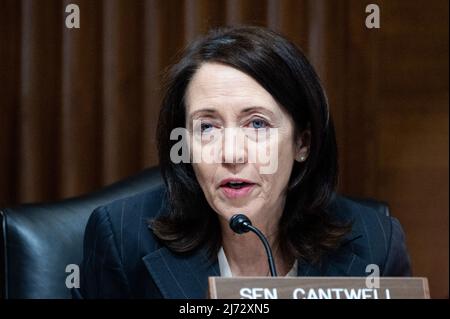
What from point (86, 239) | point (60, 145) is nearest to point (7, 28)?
point (60, 145)

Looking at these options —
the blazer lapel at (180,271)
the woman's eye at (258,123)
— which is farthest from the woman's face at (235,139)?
the blazer lapel at (180,271)

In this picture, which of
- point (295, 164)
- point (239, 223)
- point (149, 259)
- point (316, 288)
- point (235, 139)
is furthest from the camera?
point (295, 164)

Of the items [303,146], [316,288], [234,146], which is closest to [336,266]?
[303,146]

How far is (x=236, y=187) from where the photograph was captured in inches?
60.2

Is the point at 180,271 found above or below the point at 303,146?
below

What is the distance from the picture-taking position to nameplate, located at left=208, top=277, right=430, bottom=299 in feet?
3.66

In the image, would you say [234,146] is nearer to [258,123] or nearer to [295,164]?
[258,123]

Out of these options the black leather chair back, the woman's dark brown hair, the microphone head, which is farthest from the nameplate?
the black leather chair back

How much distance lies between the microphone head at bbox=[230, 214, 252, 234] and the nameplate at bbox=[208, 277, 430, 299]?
27 cm

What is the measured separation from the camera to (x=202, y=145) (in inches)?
Answer: 61.4

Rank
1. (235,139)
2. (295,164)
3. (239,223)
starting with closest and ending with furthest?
(239,223) → (235,139) → (295,164)

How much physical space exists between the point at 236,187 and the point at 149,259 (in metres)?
0.22
